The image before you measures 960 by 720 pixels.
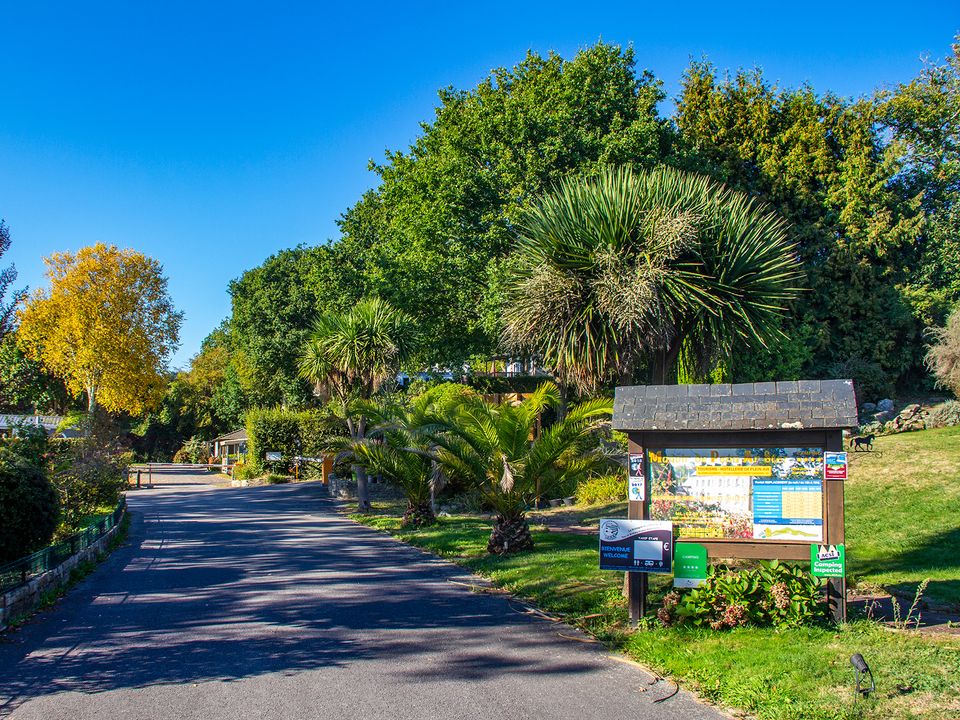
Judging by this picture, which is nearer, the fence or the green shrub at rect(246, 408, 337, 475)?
the fence

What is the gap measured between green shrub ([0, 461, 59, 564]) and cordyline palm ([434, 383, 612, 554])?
6.65 metres

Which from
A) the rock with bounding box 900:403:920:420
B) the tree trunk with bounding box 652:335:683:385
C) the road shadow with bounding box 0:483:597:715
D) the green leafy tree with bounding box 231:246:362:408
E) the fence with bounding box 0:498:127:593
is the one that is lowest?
the road shadow with bounding box 0:483:597:715

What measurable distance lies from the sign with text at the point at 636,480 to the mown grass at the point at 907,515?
143 inches

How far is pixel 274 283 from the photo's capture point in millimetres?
50781

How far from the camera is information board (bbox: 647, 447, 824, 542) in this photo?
9.12 metres

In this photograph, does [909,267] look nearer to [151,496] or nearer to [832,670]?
[832,670]

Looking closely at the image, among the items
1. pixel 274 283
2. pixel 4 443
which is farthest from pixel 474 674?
pixel 274 283

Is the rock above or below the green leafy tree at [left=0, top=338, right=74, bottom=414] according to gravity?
below

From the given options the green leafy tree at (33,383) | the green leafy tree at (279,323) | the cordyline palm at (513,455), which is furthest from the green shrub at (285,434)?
the cordyline palm at (513,455)

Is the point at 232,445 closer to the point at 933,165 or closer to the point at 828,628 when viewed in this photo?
the point at 933,165

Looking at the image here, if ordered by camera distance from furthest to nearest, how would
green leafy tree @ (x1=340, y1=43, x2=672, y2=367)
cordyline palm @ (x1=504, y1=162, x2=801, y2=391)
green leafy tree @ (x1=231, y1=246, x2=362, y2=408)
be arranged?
green leafy tree @ (x1=231, y1=246, x2=362, y2=408) < green leafy tree @ (x1=340, y1=43, x2=672, y2=367) < cordyline palm @ (x1=504, y1=162, x2=801, y2=391)

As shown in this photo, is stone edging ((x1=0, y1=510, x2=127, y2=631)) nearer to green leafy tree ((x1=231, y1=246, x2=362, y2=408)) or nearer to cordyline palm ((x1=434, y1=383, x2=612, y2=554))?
cordyline palm ((x1=434, y1=383, x2=612, y2=554))

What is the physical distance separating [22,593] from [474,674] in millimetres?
6228

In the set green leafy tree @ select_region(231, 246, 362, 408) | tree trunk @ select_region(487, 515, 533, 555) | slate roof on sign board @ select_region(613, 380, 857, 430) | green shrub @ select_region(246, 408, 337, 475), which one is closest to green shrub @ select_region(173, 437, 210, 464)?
green leafy tree @ select_region(231, 246, 362, 408)
